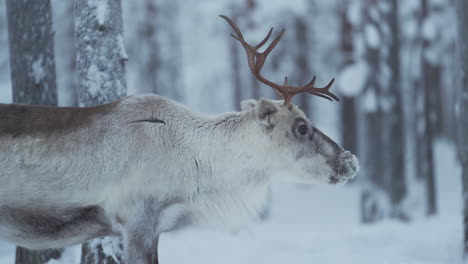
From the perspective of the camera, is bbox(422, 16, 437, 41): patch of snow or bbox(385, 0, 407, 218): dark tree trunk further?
bbox(422, 16, 437, 41): patch of snow

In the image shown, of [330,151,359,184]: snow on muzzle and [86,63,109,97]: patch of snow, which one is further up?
[86,63,109,97]: patch of snow

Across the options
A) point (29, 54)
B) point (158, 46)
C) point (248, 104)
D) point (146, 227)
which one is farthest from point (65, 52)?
point (146, 227)

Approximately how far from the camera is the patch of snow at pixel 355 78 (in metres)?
8.59

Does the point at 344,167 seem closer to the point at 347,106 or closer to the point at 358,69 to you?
the point at 358,69

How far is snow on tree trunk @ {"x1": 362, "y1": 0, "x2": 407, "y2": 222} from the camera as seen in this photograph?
27.2 feet

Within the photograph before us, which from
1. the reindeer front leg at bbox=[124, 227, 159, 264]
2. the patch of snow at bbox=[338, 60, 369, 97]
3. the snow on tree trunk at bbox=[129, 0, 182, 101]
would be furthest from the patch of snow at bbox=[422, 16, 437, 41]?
the reindeer front leg at bbox=[124, 227, 159, 264]

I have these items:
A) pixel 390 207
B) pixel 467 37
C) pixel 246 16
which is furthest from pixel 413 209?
pixel 246 16

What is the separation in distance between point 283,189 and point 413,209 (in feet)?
23.2

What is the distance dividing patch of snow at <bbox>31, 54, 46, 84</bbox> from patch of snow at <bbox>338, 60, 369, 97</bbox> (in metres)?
5.62

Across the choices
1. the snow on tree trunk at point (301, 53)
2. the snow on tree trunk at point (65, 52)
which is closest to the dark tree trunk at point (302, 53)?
the snow on tree trunk at point (301, 53)

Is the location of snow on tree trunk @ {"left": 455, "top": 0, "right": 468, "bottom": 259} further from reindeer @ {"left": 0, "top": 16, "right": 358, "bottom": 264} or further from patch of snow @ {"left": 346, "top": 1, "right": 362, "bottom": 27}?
patch of snow @ {"left": 346, "top": 1, "right": 362, "bottom": 27}

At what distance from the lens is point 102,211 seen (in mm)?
3195

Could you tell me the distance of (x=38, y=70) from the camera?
14.6 ft

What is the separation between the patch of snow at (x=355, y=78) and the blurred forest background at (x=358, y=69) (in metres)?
0.02
